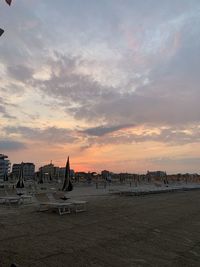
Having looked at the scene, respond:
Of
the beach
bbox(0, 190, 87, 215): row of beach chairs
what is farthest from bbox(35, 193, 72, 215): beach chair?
the beach

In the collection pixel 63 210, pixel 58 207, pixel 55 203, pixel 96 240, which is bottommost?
pixel 96 240

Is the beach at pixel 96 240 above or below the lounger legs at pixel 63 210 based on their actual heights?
below

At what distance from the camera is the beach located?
7.78 metres

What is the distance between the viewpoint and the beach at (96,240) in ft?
25.5

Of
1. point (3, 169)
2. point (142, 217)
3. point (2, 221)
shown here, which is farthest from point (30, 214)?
point (3, 169)

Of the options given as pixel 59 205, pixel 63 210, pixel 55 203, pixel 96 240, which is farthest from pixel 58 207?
pixel 96 240

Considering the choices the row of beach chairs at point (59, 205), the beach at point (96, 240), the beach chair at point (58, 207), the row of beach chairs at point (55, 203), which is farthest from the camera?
the row of beach chairs at point (55, 203)

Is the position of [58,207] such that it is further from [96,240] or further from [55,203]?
[96,240]

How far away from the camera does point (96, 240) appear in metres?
9.79

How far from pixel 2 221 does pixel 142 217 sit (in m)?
6.29

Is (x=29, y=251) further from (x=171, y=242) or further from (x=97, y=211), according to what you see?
(x=97, y=211)

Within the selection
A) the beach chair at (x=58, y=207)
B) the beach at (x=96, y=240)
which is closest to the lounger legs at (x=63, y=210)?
the beach chair at (x=58, y=207)

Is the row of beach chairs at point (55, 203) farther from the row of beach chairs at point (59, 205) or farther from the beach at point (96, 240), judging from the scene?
the beach at point (96, 240)

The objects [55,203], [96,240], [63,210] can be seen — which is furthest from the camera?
[55,203]
